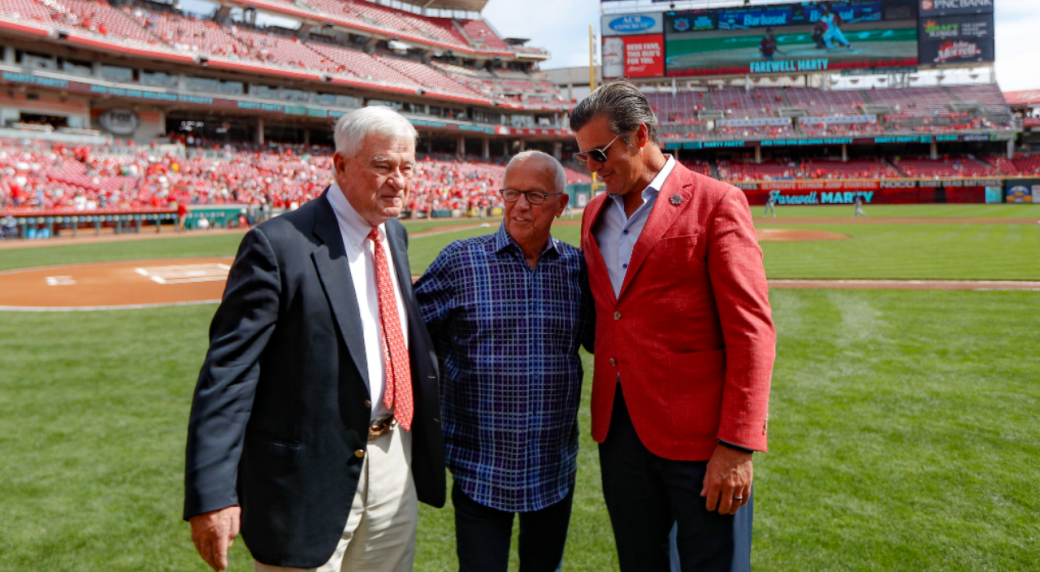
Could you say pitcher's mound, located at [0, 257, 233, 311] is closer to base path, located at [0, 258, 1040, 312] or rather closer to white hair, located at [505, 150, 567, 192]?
base path, located at [0, 258, 1040, 312]

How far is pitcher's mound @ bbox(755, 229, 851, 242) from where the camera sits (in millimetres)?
21344

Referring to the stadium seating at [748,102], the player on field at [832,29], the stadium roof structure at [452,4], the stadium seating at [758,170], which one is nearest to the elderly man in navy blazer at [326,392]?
the stadium seating at [758,170]

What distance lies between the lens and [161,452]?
5.06 m

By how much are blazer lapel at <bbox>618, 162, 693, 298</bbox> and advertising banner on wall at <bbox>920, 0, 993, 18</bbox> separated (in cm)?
6433

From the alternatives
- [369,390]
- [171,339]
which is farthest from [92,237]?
[369,390]

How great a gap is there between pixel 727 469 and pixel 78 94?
44.2m

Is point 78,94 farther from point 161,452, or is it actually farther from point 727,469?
point 727,469

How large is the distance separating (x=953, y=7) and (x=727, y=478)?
65.5m

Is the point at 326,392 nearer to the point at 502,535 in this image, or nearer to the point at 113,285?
the point at 502,535

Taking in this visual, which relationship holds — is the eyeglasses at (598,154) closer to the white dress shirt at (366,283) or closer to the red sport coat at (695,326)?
the red sport coat at (695,326)

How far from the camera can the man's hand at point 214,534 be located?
79.4 inches

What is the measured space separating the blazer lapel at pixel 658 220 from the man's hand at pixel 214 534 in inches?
61.4

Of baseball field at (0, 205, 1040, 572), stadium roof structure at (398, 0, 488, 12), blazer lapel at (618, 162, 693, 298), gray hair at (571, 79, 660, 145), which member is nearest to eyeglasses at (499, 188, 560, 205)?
gray hair at (571, 79, 660, 145)

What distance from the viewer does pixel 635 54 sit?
57.6 m
